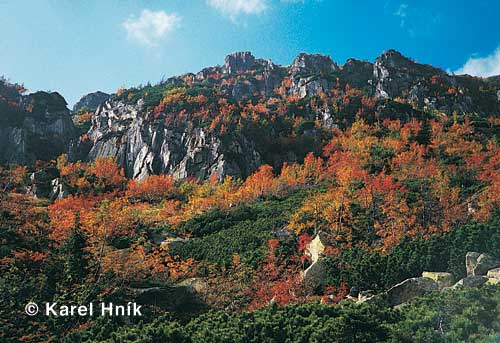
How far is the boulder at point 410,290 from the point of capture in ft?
71.7

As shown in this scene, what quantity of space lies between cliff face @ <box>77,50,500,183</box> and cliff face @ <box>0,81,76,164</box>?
6267mm

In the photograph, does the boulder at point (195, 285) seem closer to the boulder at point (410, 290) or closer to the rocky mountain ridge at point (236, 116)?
the boulder at point (410, 290)

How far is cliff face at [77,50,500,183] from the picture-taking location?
83.6m

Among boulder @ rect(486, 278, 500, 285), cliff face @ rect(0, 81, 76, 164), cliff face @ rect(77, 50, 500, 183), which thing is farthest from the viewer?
cliff face @ rect(0, 81, 76, 164)

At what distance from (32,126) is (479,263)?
92.9 meters

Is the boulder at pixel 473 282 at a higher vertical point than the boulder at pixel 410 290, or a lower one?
higher

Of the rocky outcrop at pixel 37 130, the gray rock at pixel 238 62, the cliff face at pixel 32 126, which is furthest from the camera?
the gray rock at pixel 238 62

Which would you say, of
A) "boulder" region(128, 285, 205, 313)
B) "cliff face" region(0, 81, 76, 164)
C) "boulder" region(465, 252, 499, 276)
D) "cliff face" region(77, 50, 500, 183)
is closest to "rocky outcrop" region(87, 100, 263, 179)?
"cliff face" region(77, 50, 500, 183)

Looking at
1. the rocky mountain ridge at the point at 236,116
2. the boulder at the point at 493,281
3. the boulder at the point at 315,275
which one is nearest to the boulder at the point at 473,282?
the boulder at the point at 493,281

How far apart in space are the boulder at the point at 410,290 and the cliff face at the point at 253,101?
5591 cm

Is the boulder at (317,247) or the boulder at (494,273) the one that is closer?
the boulder at (494,273)

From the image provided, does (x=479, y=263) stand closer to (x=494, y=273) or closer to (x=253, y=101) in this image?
(x=494, y=273)

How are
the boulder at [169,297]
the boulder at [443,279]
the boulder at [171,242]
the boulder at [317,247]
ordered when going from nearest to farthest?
the boulder at [443,279] < the boulder at [169,297] < the boulder at [317,247] < the boulder at [171,242]

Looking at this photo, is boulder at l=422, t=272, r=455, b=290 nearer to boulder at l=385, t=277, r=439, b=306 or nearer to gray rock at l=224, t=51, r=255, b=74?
boulder at l=385, t=277, r=439, b=306
